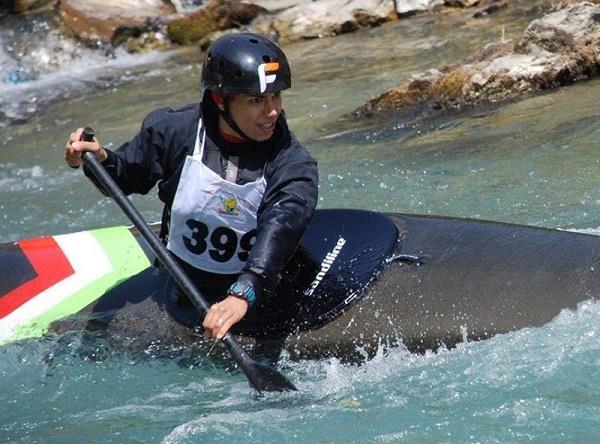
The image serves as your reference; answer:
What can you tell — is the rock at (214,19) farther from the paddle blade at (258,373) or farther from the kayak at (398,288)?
the paddle blade at (258,373)

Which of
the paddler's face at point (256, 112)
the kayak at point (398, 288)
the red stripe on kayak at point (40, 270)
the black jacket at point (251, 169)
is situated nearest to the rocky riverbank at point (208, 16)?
the red stripe on kayak at point (40, 270)

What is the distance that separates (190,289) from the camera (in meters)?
3.79

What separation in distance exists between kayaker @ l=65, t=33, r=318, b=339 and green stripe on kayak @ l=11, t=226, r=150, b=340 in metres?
0.50

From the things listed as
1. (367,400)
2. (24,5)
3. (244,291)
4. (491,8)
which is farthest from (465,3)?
(244,291)

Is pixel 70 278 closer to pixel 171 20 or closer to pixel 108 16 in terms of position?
pixel 171 20

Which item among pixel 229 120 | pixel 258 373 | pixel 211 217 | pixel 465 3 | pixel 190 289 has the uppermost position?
pixel 229 120

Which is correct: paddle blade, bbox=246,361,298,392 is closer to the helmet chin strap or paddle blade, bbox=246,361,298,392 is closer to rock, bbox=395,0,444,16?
the helmet chin strap

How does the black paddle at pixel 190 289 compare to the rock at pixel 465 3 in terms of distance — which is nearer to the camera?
the black paddle at pixel 190 289

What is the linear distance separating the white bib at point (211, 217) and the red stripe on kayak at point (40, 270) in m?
0.83

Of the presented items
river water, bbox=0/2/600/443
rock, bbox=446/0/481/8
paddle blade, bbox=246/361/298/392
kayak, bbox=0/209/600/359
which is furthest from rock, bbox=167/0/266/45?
paddle blade, bbox=246/361/298/392

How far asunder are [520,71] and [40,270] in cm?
463

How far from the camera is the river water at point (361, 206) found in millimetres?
3678

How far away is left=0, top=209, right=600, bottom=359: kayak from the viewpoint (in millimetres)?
3859

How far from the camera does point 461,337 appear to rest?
382 cm
